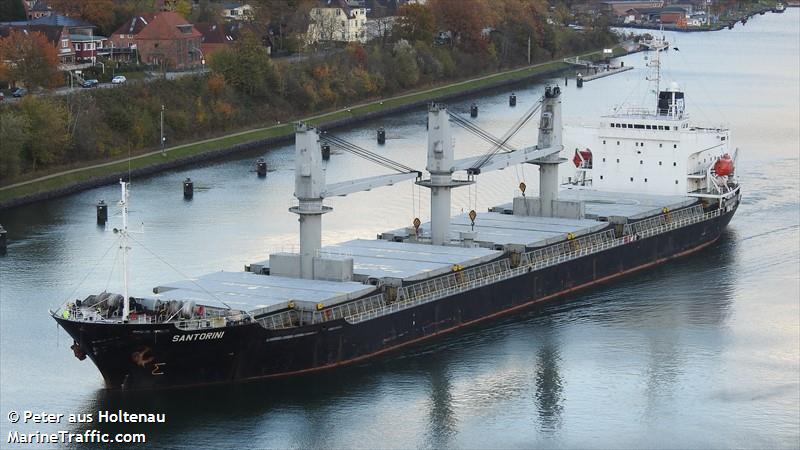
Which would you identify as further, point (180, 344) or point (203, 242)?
point (203, 242)

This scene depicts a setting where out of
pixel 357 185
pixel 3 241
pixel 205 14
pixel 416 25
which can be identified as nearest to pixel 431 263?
pixel 357 185

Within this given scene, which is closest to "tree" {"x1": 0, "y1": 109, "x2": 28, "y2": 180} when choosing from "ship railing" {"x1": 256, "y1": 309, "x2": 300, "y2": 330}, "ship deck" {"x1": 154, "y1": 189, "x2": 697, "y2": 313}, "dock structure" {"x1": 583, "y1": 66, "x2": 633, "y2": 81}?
"ship deck" {"x1": 154, "y1": 189, "x2": 697, "y2": 313}

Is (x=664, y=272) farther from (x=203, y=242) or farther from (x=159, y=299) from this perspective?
(x=159, y=299)

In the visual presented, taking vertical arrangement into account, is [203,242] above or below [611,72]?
below

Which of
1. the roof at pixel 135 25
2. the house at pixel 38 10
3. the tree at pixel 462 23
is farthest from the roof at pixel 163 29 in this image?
the tree at pixel 462 23

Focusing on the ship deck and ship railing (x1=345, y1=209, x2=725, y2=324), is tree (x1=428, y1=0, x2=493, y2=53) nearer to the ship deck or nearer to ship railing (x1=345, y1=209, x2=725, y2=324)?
the ship deck

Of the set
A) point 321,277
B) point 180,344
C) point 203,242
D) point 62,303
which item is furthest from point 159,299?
point 203,242
